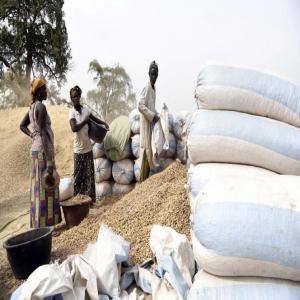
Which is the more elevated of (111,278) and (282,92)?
(282,92)

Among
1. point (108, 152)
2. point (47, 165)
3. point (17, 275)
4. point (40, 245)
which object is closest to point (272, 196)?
point (40, 245)

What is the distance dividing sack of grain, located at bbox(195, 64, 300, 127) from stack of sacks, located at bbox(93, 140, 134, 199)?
250 cm

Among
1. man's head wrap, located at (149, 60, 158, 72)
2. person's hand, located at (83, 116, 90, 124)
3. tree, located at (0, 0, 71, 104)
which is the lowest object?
person's hand, located at (83, 116, 90, 124)

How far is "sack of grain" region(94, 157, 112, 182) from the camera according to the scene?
14.4 feet

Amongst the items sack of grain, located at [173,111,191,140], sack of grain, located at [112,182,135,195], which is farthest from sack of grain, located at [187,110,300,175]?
sack of grain, located at [112,182,135,195]

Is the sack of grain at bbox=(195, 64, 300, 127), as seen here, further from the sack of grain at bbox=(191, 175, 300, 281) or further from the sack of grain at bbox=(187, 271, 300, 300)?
the sack of grain at bbox=(187, 271, 300, 300)

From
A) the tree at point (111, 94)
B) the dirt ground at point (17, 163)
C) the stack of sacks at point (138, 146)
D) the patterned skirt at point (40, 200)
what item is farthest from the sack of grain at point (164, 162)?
the tree at point (111, 94)

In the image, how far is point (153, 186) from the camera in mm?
3486

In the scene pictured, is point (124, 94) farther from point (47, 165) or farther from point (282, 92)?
point (282, 92)

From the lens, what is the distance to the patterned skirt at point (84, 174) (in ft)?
A: 12.4

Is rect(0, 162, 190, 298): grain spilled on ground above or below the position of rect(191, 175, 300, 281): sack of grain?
below

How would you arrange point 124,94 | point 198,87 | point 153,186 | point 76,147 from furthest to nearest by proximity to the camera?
1. point 124,94
2. point 76,147
3. point 153,186
4. point 198,87

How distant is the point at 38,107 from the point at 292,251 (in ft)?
7.71

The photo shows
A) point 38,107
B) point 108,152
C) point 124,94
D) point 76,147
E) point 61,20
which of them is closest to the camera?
point 38,107
